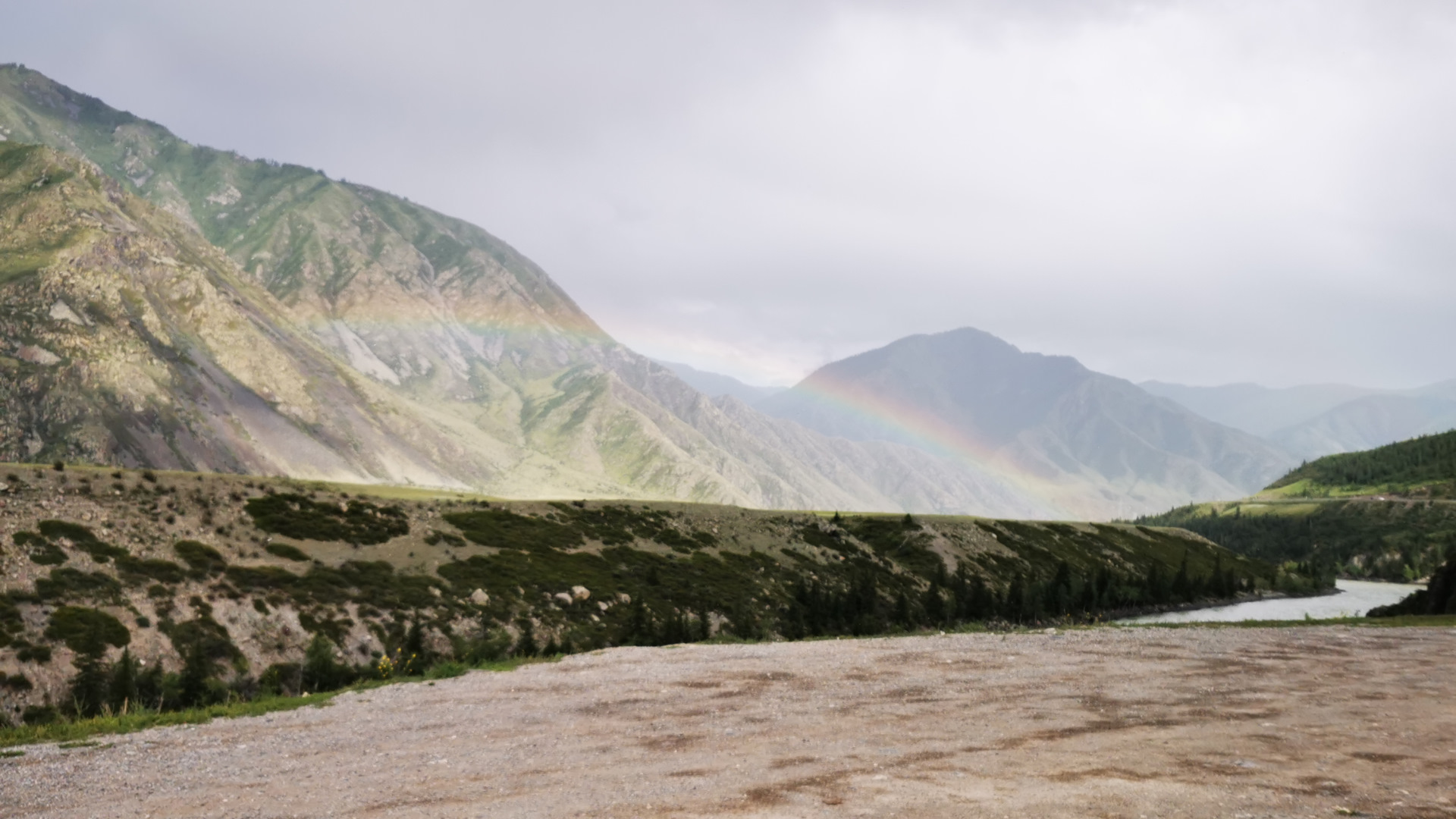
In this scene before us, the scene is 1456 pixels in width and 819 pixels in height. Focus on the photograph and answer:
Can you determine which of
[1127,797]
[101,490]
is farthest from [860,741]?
Answer: [101,490]

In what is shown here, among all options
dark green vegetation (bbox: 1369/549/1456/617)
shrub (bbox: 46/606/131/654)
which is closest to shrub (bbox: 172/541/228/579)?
shrub (bbox: 46/606/131/654)

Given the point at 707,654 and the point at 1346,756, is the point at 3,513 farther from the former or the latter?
the point at 1346,756

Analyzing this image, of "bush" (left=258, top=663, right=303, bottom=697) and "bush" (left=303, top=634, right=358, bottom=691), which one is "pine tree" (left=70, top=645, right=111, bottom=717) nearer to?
"bush" (left=258, top=663, right=303, bottom=697)

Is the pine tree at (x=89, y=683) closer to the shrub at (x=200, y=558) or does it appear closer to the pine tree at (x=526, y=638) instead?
the shrub at (x=200, y=558)

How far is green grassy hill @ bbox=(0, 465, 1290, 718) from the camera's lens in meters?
44.1

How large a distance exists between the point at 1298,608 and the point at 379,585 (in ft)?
444

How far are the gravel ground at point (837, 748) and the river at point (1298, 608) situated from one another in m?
68.9

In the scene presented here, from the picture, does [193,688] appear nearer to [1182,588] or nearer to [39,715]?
[39,715]

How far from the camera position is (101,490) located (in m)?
61.2

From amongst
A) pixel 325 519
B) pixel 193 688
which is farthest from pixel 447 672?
pixel 325 519

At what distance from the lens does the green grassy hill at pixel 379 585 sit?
145 ft

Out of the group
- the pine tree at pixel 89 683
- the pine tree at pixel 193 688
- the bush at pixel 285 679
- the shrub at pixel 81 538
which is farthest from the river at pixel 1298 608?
the shrub at pixel 81 538

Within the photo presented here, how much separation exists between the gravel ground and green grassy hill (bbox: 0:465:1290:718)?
58.6 ft

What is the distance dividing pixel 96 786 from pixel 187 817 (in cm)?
472
